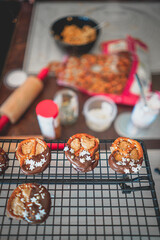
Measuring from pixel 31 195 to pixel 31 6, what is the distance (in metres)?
2.00

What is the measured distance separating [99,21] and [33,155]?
169 cm

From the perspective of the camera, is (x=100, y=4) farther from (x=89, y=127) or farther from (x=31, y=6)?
(x=89, y=127)

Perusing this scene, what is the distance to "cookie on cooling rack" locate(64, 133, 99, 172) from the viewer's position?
2.31 ft

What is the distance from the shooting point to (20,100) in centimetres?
132

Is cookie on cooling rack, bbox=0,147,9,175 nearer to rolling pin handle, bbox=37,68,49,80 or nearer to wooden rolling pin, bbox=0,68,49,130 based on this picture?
wooden rolling pin, bbox=0,68,49,130

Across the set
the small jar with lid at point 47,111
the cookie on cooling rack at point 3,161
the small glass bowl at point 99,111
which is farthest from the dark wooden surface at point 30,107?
the cookie on cooling rack at point 3,161

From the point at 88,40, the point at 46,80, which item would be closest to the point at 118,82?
the point at 88,40

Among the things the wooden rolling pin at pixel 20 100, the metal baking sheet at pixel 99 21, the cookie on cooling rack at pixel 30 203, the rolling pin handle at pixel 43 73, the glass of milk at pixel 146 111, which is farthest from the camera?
the metal baking sheet at pixel 99 21

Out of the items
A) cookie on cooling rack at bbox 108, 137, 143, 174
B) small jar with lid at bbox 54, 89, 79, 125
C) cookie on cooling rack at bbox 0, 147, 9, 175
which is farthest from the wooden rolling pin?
cookie on cooling rack at bbox 108, 137, 143, 174

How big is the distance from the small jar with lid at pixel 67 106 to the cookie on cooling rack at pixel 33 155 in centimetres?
60

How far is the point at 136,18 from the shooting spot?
1951mm

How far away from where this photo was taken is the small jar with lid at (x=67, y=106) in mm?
1328

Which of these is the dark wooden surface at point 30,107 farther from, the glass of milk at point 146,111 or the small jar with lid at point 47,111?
the small jar with lid at point 47,111

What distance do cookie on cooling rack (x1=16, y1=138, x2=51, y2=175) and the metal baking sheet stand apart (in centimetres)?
103
